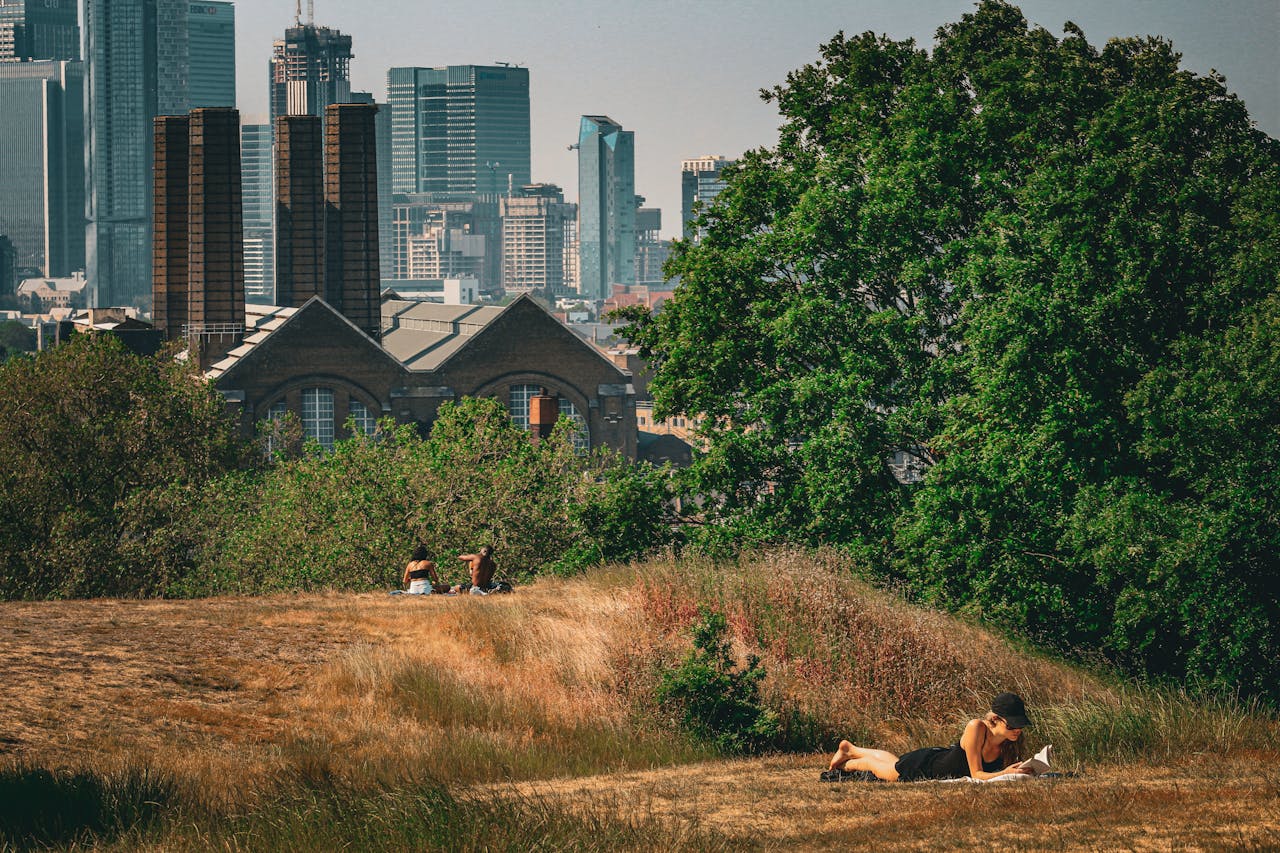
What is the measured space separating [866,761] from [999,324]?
1077 cm

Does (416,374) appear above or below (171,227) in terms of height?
below

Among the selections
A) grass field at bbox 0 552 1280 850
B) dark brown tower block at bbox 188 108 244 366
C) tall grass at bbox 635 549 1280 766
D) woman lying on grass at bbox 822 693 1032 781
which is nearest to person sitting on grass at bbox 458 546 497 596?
grass field at bbox 0 552 1280 850

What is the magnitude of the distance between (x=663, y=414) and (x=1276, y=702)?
10.6 m

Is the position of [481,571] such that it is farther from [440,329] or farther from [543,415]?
[440,329]

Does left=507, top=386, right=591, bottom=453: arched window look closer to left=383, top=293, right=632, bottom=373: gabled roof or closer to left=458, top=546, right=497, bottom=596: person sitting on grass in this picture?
left=383, top=293, right=632, bottom=373: gabled roof

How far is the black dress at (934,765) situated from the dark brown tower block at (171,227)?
224 feet

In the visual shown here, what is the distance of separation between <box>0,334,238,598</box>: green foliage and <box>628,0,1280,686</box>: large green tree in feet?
46.0

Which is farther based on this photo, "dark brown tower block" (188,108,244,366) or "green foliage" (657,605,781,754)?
"dark brown tower block" (188,108,244,366)

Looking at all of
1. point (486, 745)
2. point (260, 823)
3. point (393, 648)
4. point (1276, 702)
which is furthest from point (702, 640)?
point (1276, 702)

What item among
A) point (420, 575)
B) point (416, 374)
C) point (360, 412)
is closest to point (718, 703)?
point (420, 575)

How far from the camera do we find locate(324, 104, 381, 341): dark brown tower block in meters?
77.1

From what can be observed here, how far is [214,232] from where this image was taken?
236ft

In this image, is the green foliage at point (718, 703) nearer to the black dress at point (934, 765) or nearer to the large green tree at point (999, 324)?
the black dress at point (934, 765)

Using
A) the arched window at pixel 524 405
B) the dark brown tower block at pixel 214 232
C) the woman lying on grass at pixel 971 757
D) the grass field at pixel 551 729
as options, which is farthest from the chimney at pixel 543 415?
the woman lying on grass at pixel 971 757
